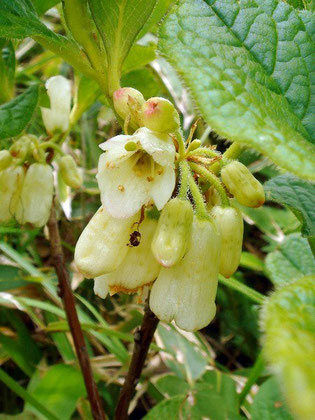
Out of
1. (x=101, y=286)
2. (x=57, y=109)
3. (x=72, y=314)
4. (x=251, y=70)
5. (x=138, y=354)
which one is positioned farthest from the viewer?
(x=57, y=109)

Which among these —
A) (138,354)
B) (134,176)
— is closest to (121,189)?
(134,176)

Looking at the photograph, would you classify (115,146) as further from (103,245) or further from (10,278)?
(10,278)

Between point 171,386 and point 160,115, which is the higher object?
point 160,115

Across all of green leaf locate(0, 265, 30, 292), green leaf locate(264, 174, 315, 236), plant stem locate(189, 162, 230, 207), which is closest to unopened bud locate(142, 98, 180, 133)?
plant stem locate(189, 162, 230, 207)

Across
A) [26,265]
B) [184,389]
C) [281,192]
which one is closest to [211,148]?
[281,192]

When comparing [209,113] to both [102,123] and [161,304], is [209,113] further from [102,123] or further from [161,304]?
[102,123]

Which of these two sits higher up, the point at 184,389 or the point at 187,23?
the point at 187,23
